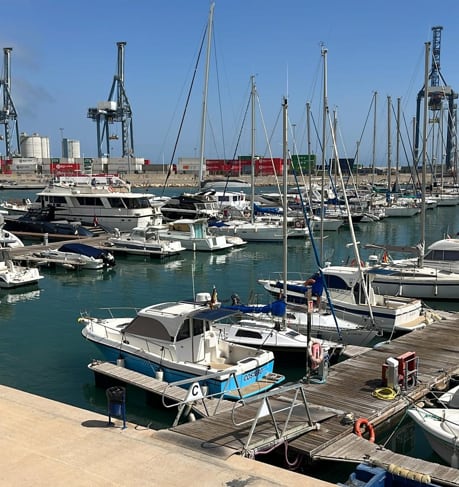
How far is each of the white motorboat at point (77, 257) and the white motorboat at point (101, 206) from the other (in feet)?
36.5

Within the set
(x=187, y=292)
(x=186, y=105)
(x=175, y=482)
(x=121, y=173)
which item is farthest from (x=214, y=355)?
(x=121, y=173)

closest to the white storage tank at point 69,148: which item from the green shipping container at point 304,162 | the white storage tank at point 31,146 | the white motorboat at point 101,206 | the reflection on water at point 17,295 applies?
the white storage tank at point 31,146

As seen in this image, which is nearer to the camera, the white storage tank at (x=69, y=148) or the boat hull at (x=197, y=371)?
the boat hull at (x=197, y=371)

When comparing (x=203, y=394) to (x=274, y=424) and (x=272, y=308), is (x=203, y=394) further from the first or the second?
(x=272, y=308)

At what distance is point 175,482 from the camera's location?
30.7 ft

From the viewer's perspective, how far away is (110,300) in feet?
91.9

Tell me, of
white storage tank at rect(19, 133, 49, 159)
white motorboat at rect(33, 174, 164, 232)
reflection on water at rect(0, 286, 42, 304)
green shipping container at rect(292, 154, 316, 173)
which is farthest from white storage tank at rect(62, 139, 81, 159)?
reflection on water at rect(0, 286, 42, 304)

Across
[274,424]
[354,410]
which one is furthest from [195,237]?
[274,424]

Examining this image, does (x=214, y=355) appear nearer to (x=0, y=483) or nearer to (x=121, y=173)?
(x=0, y=483)

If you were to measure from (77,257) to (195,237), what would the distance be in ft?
31.2

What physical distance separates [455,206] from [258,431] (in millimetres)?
75425

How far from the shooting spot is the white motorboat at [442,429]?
1141 cm

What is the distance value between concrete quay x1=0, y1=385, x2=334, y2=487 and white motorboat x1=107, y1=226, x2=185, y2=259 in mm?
27256

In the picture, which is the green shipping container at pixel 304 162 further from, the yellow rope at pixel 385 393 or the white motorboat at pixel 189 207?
the yellow rope at pixel 385 393
